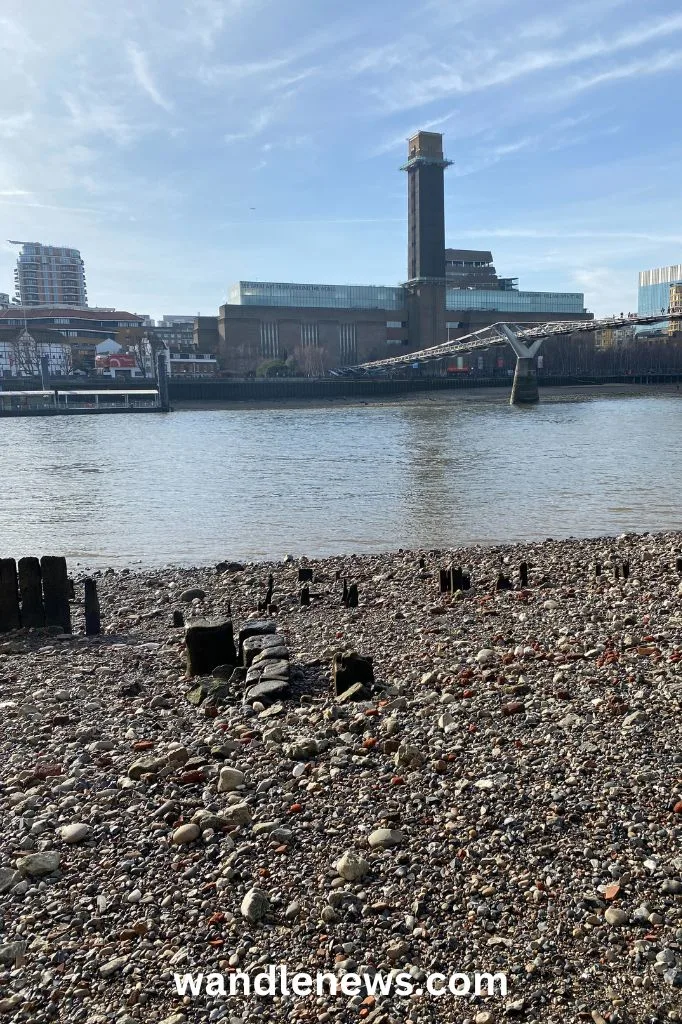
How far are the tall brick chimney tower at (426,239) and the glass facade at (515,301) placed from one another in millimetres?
4979

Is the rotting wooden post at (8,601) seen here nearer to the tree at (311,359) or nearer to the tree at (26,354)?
the tree at (311,359)

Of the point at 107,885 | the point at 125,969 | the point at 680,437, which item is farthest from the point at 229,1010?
the point at 680,437

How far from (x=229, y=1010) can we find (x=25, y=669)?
17.2ft

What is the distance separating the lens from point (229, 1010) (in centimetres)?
316

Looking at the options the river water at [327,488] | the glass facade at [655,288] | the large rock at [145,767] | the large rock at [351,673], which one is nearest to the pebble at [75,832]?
the large rock at [145,767]

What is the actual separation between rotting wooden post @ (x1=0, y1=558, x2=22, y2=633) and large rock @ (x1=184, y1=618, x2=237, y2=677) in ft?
9.74

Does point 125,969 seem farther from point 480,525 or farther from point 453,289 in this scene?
point 453,289

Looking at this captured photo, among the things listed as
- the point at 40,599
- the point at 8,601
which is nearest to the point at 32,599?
the point at 40,599

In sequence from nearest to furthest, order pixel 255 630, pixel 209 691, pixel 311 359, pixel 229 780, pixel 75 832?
pixel 75 832 < pixel 229 780 < pixel 209 691 < pixel 255 630 < pixel 311 359

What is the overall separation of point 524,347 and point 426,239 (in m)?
51.8

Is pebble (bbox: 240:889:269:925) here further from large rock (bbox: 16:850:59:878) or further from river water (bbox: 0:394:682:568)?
river water (bbox: 0:394:682:568)

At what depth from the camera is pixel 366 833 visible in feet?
13.5

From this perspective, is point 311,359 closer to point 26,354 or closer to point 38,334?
point 26,354

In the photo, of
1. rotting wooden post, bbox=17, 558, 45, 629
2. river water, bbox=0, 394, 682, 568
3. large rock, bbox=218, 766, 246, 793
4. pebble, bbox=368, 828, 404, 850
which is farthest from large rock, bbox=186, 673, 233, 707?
river water, bbox=0, 394, 682, 568
